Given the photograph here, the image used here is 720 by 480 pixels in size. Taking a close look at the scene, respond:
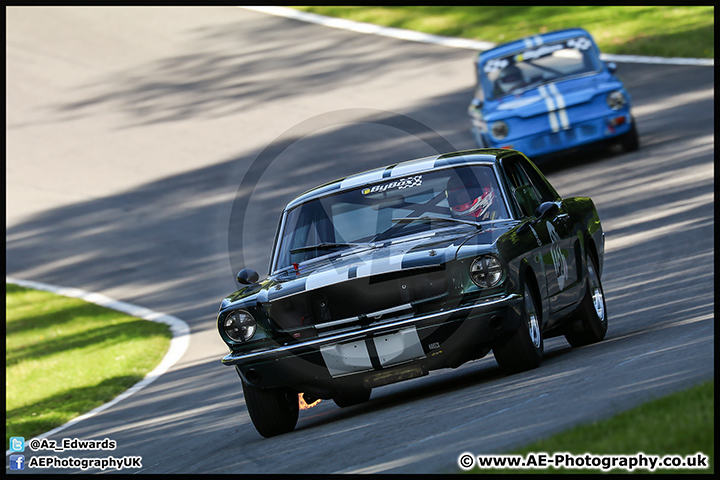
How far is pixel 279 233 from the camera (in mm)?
8383

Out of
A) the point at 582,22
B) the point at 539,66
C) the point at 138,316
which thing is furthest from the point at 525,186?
the point at 582,22

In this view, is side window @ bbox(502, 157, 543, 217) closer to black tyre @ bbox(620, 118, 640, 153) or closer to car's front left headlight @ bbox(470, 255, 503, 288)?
car's front left headlight @ bbox(470, 255, 503, 288)

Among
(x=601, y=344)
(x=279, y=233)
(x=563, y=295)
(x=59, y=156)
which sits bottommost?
(x=59, y=156)

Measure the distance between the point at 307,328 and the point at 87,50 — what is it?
94.8 feet

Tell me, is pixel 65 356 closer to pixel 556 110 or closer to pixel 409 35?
pixel 556 110

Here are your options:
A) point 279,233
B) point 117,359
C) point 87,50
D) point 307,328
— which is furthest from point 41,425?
point 87,50

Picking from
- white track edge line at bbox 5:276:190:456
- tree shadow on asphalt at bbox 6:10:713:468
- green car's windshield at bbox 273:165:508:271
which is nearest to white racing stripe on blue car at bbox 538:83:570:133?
tree shadow on asphalt at bbox 6:10:713:468

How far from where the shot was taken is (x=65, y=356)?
14047 mm

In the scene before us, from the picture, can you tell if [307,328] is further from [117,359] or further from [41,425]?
[117,359]

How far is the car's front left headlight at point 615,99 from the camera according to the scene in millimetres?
16953

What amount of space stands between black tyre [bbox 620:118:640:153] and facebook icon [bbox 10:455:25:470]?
1178 centimetres

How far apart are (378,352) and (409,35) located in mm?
25308

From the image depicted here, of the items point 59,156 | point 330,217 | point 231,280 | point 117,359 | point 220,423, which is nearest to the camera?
point 330,217

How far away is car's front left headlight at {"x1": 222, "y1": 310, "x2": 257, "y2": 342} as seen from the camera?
7141mm
